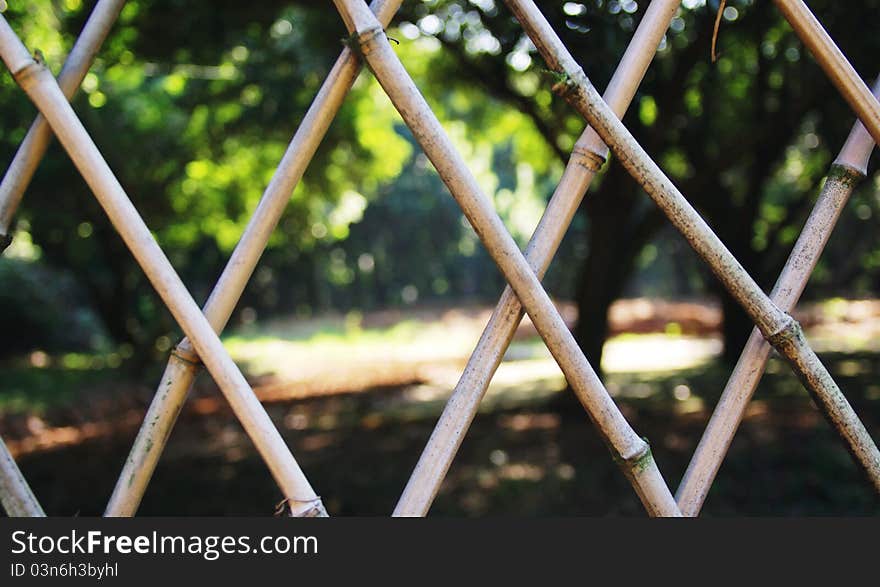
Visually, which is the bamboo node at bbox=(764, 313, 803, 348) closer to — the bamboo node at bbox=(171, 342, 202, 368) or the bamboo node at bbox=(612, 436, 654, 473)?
the bamboo node at bbox=(612, 436, 654, 473)

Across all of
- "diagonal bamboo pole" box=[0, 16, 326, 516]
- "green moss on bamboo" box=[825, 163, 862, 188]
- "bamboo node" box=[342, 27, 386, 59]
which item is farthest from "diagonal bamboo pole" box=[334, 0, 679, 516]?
"green moss on bamboo" box=[825, 163, 862, 188]

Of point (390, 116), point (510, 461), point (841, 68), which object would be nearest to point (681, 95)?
point (510, 461)

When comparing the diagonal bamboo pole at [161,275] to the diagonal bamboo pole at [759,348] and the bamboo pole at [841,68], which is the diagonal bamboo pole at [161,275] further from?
the bamboo pole at [841,68]

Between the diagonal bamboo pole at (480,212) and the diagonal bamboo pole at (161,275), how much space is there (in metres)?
0.54

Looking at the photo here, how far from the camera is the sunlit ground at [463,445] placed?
13.9ft

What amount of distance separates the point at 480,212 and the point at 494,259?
94 millimetres

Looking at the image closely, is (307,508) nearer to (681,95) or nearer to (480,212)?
(480,212)

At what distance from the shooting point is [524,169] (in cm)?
1498

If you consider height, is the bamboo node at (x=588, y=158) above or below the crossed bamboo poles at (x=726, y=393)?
above

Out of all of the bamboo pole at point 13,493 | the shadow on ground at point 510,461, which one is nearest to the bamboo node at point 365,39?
the bamboo pole at point 13,493

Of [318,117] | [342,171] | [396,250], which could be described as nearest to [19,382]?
[342,171]

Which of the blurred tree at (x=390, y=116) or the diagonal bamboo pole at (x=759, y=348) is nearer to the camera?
the diagonal bamboo pole at (x=759, y=348)

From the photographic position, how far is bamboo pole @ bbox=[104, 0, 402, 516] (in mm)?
1487

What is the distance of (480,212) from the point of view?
145 centimetres
